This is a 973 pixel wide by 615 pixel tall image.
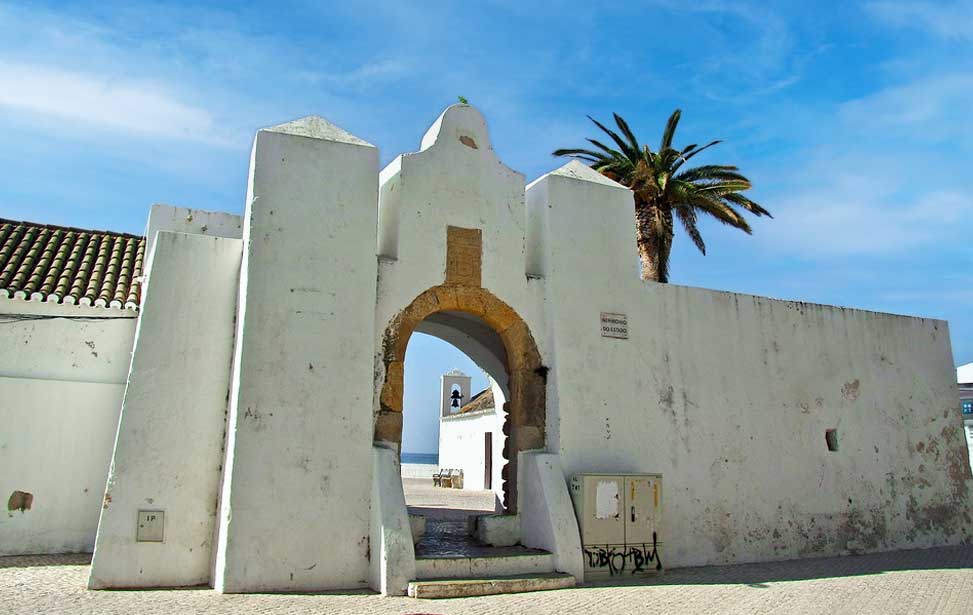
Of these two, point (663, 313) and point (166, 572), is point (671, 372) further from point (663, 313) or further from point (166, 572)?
point (166, 572)

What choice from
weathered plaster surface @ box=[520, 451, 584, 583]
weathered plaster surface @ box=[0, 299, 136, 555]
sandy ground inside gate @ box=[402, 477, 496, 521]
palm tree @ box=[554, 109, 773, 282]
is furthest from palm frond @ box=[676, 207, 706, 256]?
weathered plaster surface @ box=[0, 299, 136, 555]

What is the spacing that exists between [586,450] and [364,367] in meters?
2.87

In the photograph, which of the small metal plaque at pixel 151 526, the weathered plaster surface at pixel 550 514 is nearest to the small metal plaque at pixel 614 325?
the weathered plaster surface at pixel 550 514

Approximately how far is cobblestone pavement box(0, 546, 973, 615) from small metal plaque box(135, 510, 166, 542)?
1.81ft

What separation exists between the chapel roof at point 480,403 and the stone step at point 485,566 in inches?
545

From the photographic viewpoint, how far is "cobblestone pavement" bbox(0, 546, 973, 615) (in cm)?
645

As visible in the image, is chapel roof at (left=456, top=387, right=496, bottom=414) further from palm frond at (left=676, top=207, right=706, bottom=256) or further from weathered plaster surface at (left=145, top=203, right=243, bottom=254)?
weathered plaster surface at (left=145, top=203, right=243, bottom=254)

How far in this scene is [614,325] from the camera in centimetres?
962

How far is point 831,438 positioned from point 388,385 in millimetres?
6957

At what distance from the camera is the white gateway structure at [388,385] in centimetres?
754

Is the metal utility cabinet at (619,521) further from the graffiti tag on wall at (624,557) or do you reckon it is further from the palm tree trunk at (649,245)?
the palm tree trunk at (649,245)

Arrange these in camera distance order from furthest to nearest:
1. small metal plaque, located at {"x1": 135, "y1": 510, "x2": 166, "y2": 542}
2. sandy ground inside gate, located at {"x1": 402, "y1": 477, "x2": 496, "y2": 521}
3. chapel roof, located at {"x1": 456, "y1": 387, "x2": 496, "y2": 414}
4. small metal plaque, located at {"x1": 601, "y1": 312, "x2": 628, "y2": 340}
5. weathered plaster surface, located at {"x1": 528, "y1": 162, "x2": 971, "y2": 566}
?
chapel roof, located at {"x1": 456, "y1": 387, "x2": 496, "y2": 414} → sandy ground inside gate, located at {"x1": 402, "y1": 477, "x2": 496, "y2": 521} → small metal plaque, located at {"x1": 601, "y1": 312, "x2": 628, "y2": 340} → weathered plaster surface, located at {"x1": 528, "y1": 162, "x2": 971, "y2": 566} → small metal plaque, located at {"x1": 135, "y1": 510, "x2": 166, "y2": 542}

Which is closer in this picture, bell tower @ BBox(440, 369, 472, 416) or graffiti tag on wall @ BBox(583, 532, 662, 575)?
graffiti tag on wall @ BBox(583, 532, 662, 575)

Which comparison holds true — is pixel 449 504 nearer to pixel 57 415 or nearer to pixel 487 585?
pixel 57 415
